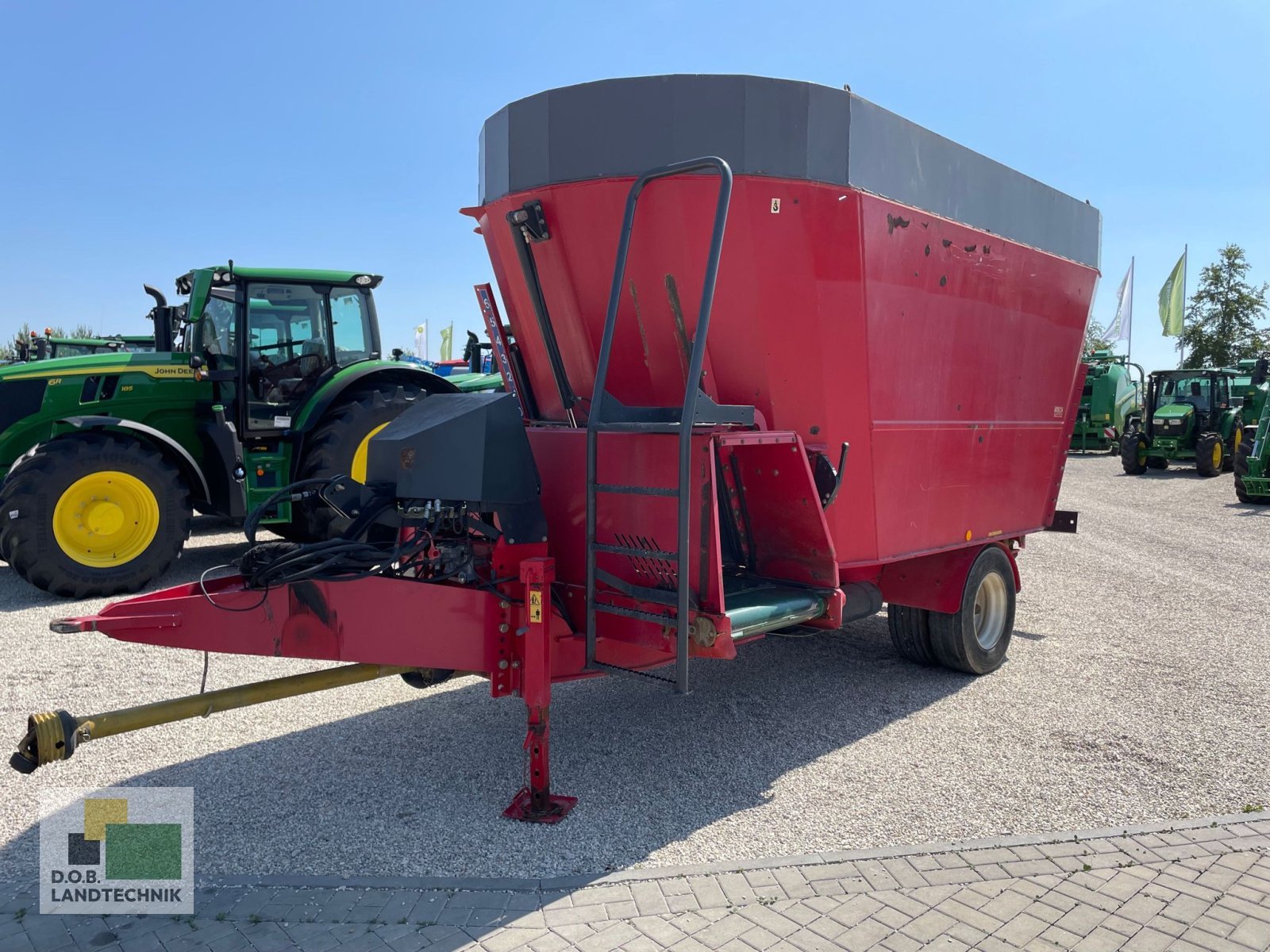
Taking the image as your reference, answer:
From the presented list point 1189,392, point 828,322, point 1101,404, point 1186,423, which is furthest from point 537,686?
point 1101,404

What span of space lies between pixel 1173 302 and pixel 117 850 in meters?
32.4

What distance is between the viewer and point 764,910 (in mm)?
3088

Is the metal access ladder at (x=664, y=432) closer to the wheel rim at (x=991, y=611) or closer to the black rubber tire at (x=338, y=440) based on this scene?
the wheel rim at (x=991, y=611)

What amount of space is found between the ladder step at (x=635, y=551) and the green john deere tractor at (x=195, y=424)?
5.01 m

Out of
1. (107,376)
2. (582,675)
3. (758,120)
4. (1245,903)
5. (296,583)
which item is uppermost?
(758,120)

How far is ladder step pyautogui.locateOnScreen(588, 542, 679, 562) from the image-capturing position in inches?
139

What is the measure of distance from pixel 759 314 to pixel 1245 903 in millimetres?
2768

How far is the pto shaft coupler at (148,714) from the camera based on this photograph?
9.73 feet

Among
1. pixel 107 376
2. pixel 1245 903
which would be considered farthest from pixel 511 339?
pixel 107 376

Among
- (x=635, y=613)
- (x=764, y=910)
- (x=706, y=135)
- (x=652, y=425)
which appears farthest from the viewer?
(x=706, y=135)

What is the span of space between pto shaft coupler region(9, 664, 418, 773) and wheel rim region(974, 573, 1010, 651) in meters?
3.69

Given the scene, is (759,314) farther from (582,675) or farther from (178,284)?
(178,284)

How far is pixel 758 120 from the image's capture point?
3.82m

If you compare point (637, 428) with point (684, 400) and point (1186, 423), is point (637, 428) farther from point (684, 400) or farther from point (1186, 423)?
point (1186, 423)
